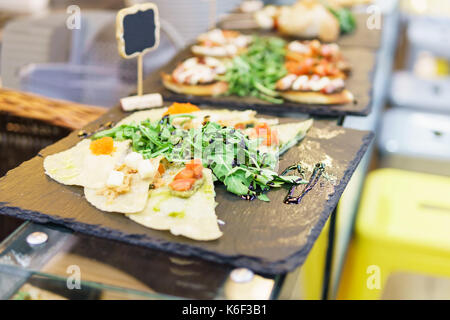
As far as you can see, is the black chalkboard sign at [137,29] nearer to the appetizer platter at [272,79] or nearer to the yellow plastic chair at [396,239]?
the appetizer platter at [272,79]

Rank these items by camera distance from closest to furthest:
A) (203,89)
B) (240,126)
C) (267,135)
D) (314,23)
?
(267,135) < (240,126) < (203,89) < (314,23)

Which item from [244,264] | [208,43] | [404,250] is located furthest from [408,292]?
[208,43]

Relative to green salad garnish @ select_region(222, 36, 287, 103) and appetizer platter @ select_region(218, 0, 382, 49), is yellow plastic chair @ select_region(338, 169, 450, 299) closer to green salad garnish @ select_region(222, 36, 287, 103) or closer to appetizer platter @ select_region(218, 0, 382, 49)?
green salad garnish @ select_region(222, 36, 287, 103)

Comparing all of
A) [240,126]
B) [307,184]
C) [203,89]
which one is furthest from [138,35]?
[307,184]

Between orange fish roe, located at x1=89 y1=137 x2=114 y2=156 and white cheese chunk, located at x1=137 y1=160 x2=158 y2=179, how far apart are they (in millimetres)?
216

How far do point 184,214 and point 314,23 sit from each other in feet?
8.69

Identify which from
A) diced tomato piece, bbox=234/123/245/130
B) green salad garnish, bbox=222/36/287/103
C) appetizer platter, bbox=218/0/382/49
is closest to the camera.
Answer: diced tomato piece, bbox=234/123/245/130

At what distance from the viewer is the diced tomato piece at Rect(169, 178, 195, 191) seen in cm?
175

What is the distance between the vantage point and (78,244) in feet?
5.33

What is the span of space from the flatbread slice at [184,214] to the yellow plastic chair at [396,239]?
1164 millimetres

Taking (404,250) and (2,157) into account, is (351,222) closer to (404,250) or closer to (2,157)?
(404,250)

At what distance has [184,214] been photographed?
66.3 inches

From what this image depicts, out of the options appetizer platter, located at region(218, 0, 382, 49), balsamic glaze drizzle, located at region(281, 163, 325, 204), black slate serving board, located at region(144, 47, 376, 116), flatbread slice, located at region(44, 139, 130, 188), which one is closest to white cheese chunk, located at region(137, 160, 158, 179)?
flatbread slice, located at region(44, 139, 130, 188)

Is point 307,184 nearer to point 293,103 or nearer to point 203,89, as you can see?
point 293,103
